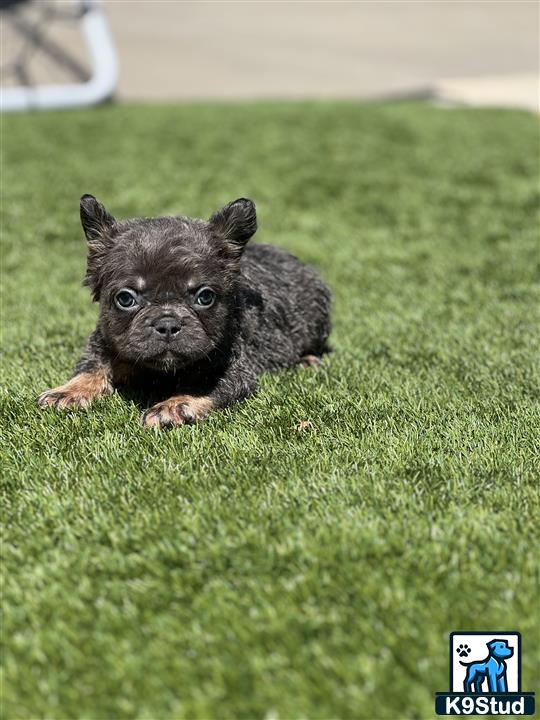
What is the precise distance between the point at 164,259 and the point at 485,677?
2805mm

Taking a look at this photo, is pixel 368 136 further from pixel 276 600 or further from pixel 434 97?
pixel 276 600

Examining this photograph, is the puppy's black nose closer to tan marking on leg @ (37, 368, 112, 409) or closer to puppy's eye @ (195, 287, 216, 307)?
puppy's eye @ (195, 287, 216, 307)

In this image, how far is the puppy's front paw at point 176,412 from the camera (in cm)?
450

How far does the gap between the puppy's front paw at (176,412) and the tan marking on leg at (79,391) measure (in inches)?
20.4

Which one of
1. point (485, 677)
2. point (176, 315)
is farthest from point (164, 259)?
point (485, 677)

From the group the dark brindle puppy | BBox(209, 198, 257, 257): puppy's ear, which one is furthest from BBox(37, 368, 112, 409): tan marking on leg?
BBox(209, 198, 257, 257): puppy's ear

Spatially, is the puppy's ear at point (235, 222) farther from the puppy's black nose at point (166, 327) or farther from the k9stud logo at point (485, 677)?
the k9stud logo at point (485, 677)

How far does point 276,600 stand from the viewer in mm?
3078

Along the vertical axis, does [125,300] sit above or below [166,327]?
above

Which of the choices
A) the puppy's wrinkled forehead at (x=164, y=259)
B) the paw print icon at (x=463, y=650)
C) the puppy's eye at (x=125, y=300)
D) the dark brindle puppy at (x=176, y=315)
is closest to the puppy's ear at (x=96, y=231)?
the dark brindle puppy at (x=176, y=315)

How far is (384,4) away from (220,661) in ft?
101

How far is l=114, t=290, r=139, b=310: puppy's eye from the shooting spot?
4.55 meters

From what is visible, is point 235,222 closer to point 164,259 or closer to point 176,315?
point 164,259

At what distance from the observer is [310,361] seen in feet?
19.4
